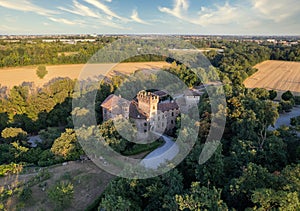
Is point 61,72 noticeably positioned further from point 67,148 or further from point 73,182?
point 73,182

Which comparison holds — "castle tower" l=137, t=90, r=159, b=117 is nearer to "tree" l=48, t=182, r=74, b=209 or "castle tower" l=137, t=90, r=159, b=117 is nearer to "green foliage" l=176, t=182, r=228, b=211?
"tree" l=48, t=182, r=74, b=209

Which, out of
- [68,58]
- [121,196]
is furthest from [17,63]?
[121,196]

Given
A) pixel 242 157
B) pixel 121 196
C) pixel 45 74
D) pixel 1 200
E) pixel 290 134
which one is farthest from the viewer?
pixel 45 74

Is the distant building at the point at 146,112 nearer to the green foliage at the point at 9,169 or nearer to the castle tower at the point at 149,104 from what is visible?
the castle tower at the point at 149,104

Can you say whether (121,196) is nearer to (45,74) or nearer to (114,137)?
(114,137)

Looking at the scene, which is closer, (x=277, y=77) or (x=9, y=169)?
(x=9, y=169)

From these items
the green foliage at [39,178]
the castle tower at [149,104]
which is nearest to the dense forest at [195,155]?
the green foliage at [39,178]

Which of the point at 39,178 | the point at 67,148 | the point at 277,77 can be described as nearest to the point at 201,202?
the point at 39,178
